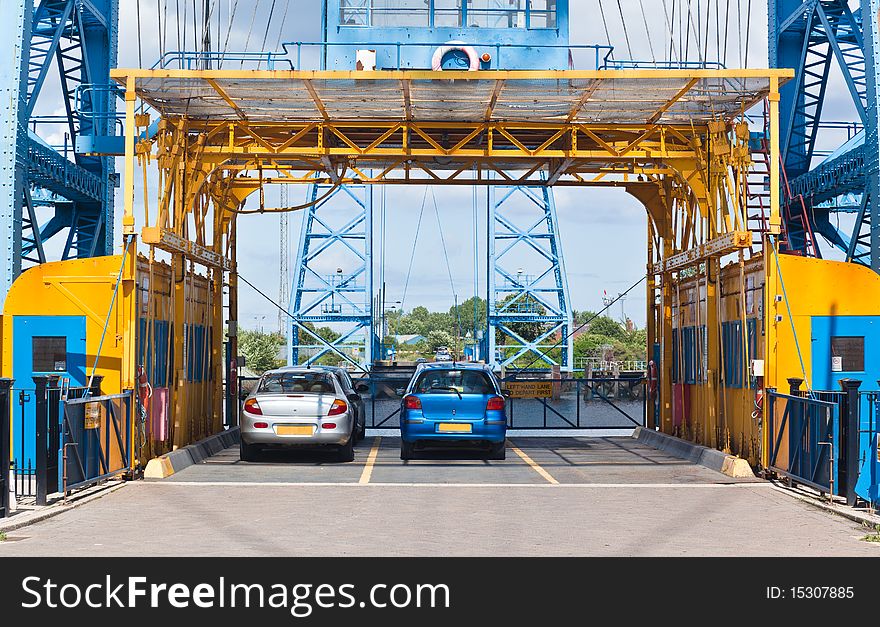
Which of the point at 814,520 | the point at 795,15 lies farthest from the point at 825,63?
the point at 814,520

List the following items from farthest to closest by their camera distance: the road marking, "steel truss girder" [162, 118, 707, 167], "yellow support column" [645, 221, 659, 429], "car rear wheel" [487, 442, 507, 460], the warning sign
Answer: the warning sign
"yellow support column" [645, 221, 659, 429]
"steel truss girder" [162, 118, 707, 167]
"car rear wheel" [487, 442, 507, 460]
the road marking

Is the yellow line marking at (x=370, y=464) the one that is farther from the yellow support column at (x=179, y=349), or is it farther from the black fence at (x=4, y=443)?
the black fence at (x=4, y=443)

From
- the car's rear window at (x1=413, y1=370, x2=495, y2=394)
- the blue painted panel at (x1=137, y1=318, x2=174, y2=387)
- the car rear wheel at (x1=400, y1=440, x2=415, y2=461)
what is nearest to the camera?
the blue painted panel at (x1=137, y1=318, x2=174, y2=387)

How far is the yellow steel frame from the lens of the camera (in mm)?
16656

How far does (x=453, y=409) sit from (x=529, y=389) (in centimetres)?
786

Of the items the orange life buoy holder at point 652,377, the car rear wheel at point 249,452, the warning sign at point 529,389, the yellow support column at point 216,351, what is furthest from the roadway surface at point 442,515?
the warning sign at point 529,389

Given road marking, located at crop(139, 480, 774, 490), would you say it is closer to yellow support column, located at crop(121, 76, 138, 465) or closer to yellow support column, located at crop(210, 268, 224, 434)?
yellow support column, located at crop(121, 76, 138, 465)

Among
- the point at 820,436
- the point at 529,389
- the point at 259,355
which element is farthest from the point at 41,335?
the point at 259,355

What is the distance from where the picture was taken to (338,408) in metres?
17.7

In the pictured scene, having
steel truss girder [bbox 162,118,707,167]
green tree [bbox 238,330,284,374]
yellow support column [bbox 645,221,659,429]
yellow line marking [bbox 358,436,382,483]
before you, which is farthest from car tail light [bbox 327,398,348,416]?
green tree [bbox 238,330,284,374]

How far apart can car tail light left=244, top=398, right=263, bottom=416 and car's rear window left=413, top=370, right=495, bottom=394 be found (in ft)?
8.22

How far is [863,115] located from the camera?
28125 millimetres
